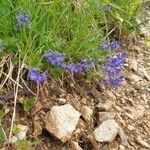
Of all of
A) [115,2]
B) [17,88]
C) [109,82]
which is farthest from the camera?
[115,2]

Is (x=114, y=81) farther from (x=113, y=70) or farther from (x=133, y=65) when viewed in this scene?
(x=133, y=65)

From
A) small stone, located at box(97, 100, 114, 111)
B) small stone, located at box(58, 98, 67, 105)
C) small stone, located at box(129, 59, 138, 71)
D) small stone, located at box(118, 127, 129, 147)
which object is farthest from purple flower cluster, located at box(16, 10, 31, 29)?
small stone, located at box(129, 59, 138, 71)

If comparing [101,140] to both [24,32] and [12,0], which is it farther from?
[12,0]

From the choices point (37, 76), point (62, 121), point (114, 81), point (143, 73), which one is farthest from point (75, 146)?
point (143, 73)

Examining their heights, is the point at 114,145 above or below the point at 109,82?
below

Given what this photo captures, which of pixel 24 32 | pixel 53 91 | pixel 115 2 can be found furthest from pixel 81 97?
pixel 115 2

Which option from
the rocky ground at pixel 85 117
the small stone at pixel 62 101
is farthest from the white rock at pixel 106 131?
the small stone at pixel 62 101

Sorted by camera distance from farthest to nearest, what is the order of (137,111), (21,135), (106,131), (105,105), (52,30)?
(137,111)
(105,105)
(52,30)
(106,131)
(21,135)
